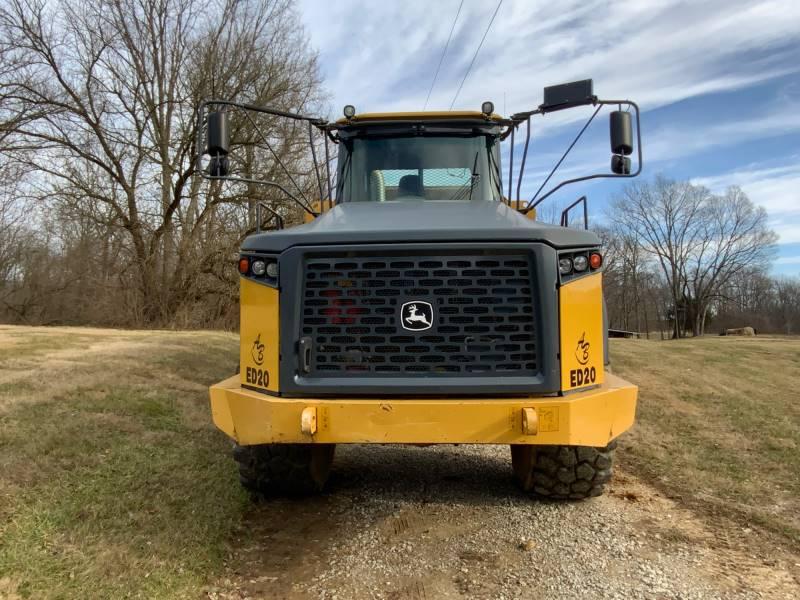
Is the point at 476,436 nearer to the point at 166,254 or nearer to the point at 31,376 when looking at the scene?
the point at 31,376

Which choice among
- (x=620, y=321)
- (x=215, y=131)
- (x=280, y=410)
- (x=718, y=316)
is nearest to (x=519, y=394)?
(x=280, y=410)

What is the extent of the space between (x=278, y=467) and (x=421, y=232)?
6.42 ft

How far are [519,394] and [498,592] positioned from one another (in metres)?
0.96

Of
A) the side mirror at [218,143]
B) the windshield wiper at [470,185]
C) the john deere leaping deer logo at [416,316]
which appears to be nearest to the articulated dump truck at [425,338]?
the john deere leaping deer logo at [416,316]

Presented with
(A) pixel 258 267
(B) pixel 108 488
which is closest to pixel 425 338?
(A) pixel 258 267

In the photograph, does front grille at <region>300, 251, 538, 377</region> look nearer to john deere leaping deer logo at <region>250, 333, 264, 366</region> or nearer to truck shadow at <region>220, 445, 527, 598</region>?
john deere leaping deer logo at <region>250, 333, 264, 366</region>

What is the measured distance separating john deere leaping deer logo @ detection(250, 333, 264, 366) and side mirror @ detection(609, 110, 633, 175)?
2.75m

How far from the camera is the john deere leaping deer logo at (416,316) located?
3117 mm

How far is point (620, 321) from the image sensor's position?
71.4 m

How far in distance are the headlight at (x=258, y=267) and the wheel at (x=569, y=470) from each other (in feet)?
6.83

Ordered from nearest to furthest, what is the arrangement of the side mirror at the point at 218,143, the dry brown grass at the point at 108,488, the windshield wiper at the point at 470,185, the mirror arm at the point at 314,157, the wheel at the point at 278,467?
the dry brown grass at the point at 108,488, the wheel at the point at 278,467, the side mirror at the point at 218,143, the mirror arm at the point at 314,157, the windshield wiper at the point at 470,185

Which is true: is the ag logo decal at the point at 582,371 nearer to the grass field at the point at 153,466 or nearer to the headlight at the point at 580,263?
the headlight at the point at 580,263

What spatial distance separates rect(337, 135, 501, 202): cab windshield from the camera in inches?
191

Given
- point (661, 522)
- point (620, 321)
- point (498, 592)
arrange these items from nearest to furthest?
point (498, 592) < point (661, 522) < point (620, 321)
